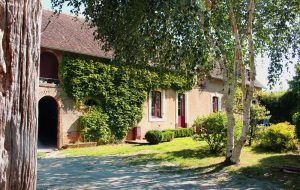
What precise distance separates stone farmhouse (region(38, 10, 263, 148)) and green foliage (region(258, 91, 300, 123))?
839 cm

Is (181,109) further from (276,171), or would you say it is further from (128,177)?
(128,177)

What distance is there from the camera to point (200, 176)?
32.9ft

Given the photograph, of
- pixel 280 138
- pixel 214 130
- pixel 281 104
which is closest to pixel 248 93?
pixel 214 130

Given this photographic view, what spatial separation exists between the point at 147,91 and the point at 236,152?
10.5 meters

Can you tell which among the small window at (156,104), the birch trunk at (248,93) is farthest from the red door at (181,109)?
the birch trunk at (248,93)

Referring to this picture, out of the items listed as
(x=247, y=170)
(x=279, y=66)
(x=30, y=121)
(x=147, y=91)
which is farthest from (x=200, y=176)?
(x=147, y=91)

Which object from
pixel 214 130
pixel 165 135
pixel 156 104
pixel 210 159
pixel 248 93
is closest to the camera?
pixel 248 93

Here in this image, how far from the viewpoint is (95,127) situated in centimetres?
1788

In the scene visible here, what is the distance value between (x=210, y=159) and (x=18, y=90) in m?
12.0

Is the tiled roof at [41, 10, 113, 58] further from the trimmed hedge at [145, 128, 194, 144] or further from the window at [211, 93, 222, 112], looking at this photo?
the window at [211, 93, 222, 112]

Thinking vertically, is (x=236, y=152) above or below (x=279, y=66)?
below

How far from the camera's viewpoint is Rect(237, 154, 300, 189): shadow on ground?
9141 millimetres

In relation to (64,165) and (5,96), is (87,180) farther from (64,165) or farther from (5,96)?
(5,96)

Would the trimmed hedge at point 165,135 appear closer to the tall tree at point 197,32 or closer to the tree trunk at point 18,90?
the tall tree at point 197,32
